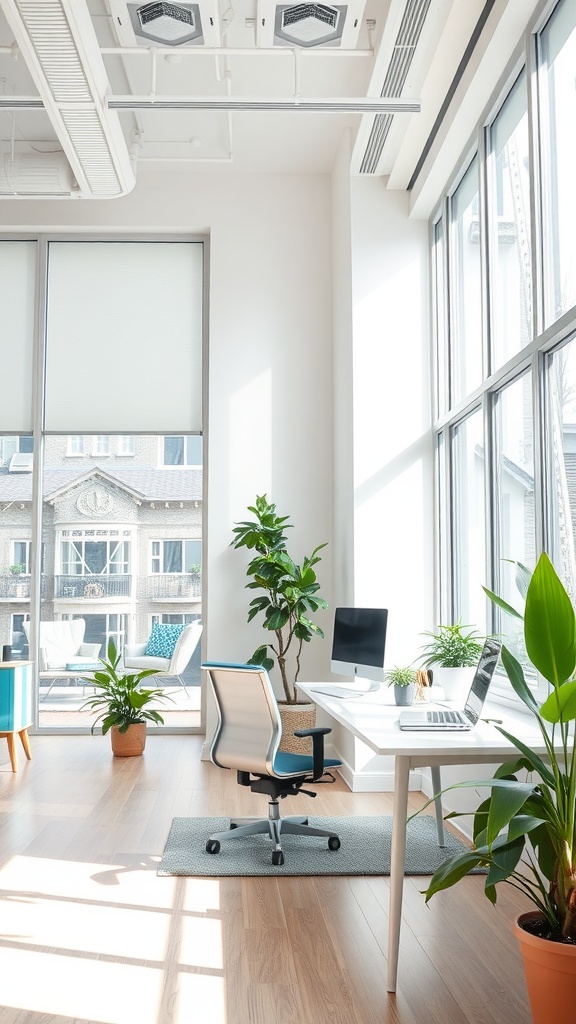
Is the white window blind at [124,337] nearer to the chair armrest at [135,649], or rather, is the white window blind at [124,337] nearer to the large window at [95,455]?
the large window at [95,455]

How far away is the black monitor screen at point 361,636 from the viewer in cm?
435

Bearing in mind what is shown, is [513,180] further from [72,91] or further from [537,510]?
[72,91]

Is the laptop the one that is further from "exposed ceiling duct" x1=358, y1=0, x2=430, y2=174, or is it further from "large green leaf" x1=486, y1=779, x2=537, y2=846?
"exposed ceiling duct" x1=358, y1=0, x2=430, y2=174

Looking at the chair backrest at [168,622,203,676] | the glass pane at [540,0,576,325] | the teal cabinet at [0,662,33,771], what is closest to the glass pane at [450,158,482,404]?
the glass pane at [540,0,576,325]

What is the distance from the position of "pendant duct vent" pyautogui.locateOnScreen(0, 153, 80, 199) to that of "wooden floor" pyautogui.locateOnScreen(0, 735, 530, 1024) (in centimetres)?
381

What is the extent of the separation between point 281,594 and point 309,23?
11.2 ft

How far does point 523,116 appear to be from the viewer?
3.87 m

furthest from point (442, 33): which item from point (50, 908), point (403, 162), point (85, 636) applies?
point (85, 636)

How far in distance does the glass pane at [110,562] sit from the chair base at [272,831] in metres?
2.72

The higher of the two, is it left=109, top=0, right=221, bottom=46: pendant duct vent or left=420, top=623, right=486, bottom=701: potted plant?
left=109, top=0, right=221, bottom=46: pendant duct vent

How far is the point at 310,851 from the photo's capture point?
154 inches

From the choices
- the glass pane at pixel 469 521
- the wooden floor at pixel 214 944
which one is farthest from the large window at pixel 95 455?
the wooden floor at pixel 214 944

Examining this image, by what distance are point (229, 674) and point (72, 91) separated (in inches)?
114

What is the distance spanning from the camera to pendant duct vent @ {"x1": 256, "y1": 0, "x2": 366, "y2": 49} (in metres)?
3.93
